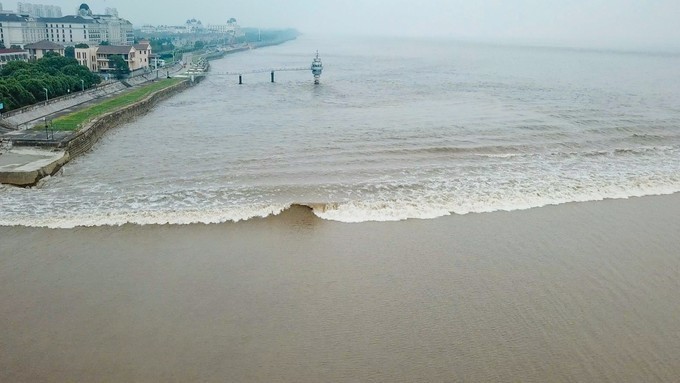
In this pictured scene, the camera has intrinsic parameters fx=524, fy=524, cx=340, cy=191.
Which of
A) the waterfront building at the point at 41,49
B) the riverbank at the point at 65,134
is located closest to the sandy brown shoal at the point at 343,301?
the riverbank at the point at 65,134

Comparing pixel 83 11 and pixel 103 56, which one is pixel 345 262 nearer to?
pixel 103 56

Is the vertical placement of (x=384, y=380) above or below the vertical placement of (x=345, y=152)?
below

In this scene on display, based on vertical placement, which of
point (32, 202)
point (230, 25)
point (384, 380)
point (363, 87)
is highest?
point (230, 25)

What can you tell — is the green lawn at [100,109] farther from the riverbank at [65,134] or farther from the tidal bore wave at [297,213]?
the tidal bore wave at [297,213]

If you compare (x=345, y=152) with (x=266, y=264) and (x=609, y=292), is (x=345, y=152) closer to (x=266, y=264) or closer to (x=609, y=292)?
(x=266, y=264)

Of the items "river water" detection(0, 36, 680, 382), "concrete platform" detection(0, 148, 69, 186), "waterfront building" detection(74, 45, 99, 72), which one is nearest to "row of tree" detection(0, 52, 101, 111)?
"concrete platform" detection(0, 148, 69, 186)

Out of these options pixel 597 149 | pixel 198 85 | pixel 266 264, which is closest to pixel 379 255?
pixel 266 264

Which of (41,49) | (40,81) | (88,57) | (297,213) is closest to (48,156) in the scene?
(297,213)
